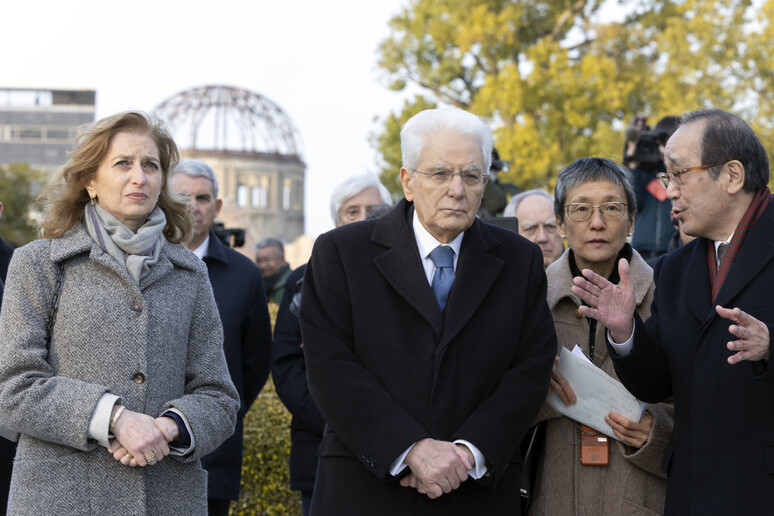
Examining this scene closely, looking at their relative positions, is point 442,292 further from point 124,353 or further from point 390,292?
point 124,353

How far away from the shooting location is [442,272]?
3.83 metres

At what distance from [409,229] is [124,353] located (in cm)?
116

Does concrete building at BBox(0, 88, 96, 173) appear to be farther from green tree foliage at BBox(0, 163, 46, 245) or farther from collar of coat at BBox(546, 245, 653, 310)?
collar of coat at BBox(546, 245, 653, 310)

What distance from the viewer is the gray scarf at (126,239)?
13.0 feet

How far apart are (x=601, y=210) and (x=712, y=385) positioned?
40.3 inches

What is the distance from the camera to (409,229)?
12.7ft

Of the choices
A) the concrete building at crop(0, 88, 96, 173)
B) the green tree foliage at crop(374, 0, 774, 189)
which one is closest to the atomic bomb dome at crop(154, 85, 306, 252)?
the green tree foliage at crop(374, 0, 774, 189)

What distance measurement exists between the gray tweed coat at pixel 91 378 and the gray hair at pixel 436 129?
3.62 feet

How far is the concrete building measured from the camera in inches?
2940

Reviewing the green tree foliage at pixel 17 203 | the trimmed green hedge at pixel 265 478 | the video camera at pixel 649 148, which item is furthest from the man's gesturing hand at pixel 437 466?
the green tree foliage at pixel 17 203

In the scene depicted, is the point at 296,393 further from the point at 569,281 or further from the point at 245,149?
the point at 245,149

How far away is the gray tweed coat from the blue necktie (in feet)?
3.31

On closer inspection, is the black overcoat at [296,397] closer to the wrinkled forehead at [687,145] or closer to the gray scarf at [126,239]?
the gray scarf at [126,239]

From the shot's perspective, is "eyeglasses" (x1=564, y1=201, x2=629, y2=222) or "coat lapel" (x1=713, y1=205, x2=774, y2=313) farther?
"eyeglasses" (x1=564, y1=201, x2=629, y2=222)
